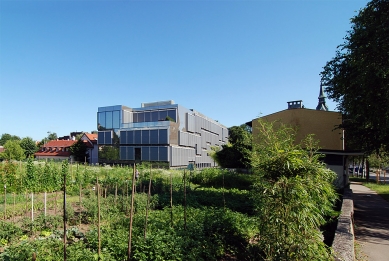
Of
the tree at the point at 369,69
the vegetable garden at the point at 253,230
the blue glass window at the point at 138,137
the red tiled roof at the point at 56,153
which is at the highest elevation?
the tree at the point at 369,69

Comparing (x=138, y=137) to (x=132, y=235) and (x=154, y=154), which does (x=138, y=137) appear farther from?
(x=132, y=235)

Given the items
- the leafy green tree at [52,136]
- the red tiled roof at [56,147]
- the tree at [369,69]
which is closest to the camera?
the tree at [369,69]

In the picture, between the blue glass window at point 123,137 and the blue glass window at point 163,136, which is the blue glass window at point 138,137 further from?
the blue glass window at point 163,136

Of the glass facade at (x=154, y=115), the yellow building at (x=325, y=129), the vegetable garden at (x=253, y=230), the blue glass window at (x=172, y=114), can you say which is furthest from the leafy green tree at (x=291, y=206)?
the glass facade at (x=154, y=115)

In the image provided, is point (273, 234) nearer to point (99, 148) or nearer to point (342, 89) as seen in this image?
point (342, 89)

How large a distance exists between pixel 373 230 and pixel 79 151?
49207 mm

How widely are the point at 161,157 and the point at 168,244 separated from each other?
124ft

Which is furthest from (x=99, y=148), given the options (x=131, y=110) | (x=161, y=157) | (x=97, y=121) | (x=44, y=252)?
(x=44, y=252)

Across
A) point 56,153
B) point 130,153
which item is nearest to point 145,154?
point 130,153

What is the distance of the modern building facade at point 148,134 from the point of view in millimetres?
43125

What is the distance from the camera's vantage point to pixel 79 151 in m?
49.7

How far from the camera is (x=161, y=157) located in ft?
140

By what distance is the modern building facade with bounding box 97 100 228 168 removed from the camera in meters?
43.1

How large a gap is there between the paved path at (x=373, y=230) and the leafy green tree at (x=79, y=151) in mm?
46521
